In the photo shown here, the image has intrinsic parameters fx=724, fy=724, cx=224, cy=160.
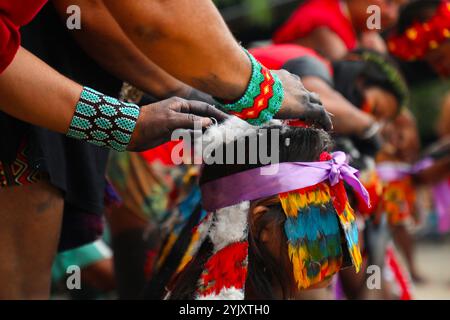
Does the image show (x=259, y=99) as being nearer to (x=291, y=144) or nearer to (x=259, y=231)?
(x=291, y=144)

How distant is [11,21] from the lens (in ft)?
4.78

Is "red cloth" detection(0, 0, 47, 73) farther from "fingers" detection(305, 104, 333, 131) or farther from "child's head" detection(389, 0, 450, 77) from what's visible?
"child's head" detection(389, 0, 450, 77)

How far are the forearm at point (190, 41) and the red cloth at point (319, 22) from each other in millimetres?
1933

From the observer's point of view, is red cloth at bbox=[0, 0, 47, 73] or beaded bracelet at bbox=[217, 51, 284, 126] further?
beaded bracelet at bbox=[217, 51, 284, 126]

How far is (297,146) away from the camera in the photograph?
1851mm

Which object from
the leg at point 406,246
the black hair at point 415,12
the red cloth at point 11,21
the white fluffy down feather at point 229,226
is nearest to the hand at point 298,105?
the white fluffy down feather at point 229,226

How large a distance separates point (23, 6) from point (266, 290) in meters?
Answer: 0.96

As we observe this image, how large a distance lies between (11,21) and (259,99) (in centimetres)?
55

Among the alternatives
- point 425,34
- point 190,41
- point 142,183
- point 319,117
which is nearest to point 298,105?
point 319,117

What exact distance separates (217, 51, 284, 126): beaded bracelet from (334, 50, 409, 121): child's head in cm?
Answer: 143

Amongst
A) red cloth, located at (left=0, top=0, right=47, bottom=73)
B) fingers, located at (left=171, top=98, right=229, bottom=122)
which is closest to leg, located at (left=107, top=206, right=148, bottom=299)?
fingers, located at (left=171, top=98, right=229, bottom=122)

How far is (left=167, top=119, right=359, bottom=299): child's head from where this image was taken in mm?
1785

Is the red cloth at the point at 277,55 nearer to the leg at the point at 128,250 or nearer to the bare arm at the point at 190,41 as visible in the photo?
the bare arm at the point at 190,41
